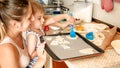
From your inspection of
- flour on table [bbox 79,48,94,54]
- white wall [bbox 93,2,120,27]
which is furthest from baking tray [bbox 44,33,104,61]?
white wall [bbox 93,2,120,27]

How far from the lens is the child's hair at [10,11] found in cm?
100

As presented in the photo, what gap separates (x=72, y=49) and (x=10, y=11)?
0.43 metres

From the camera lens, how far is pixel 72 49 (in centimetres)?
111

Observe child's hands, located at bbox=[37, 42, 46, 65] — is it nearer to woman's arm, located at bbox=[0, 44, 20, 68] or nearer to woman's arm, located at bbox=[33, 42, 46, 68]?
woman's arm, located at bbox=[33, 42, 46, 68]

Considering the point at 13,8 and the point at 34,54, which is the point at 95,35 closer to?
the point at 34,54

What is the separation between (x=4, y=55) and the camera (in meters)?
0.95

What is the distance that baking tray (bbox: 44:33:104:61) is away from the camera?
3.35 ft

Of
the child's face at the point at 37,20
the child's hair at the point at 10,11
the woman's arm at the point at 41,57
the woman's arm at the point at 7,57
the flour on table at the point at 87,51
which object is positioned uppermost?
the child's hair at the point at 10,11

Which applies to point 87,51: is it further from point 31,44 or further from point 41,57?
point 31,44

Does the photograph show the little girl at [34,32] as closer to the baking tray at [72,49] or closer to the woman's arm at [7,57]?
the baking tray at [72,49]

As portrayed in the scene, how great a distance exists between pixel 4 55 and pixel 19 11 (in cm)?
26

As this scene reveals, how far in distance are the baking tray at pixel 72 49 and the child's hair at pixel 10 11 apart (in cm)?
27

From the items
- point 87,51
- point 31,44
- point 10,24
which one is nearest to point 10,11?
point 10,24

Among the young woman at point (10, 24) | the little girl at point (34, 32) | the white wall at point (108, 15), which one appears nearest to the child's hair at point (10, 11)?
the young woman at point (10, 24)
